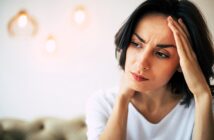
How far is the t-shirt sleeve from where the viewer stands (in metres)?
1.03

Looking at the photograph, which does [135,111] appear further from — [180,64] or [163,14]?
[163,14]

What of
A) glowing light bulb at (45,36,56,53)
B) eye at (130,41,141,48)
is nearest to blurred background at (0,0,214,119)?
glowing light bulb at (45,36,56,53)

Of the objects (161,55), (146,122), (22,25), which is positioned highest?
(22,25)

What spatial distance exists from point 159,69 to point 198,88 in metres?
0.15

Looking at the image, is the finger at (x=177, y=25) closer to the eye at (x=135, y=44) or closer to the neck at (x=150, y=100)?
the eye at (x=135, y=44)

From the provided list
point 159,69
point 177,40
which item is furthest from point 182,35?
point 159,69

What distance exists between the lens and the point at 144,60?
95 cm

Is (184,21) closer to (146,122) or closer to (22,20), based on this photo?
(146,122)

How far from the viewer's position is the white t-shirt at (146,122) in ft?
3.52

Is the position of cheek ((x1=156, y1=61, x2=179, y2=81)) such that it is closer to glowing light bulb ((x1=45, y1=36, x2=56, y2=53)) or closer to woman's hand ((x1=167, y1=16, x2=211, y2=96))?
woman's hand ((x1=167, y1=16, x2=211, y2=96))

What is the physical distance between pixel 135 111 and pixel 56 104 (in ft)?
2.43

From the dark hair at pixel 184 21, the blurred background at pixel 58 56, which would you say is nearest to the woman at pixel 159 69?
the dark hair at pixel 184 21

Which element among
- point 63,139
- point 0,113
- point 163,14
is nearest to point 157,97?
point 163,14

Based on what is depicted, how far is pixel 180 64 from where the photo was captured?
3.26 ft
